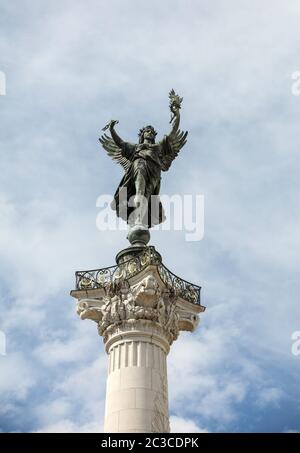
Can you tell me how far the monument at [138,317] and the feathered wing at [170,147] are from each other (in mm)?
2944

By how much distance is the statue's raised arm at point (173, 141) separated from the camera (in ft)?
111

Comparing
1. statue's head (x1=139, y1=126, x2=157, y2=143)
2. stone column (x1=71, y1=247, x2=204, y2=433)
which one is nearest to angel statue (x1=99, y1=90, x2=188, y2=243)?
statue's head (x1=139, y1=126, x2=157, y2=143)

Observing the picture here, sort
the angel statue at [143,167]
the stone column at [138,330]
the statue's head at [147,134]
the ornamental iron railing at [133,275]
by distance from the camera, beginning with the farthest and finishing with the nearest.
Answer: the statue's head at [147,134]
the angel statue at [143,167]
the ornamental iron railing at [133,275]
the stone column at [138,330]

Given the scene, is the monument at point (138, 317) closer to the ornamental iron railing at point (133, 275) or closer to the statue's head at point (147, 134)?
the ornamental iron railing at point (133, 275)

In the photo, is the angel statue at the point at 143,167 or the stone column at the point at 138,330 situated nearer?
the stone column at the point at 138,330

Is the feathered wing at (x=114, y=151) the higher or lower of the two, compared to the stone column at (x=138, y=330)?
higher

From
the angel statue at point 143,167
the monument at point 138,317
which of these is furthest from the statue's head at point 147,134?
the monument at point 138,317

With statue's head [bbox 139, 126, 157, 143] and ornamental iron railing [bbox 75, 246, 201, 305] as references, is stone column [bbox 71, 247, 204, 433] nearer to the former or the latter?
ornamental iron railing [bbox 75, 246, 201, 305]

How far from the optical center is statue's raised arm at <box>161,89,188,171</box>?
111 feet

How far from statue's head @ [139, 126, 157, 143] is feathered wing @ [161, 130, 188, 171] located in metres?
0.58

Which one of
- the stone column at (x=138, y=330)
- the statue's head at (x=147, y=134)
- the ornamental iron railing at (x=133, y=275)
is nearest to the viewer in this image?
the stone column at (x=138, y=330)

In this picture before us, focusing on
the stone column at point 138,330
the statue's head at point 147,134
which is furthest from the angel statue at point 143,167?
the stone column at point 138,330
